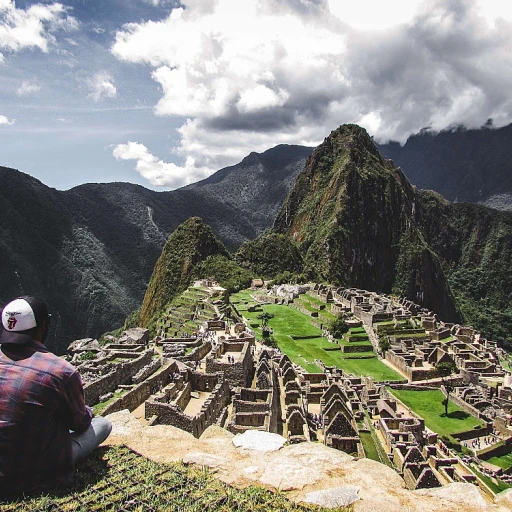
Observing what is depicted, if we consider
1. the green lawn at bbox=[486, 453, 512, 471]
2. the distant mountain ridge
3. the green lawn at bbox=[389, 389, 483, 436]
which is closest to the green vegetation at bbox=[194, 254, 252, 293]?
the distant mountain ridge

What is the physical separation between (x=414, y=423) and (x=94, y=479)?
21.6 m

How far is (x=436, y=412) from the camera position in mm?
30859

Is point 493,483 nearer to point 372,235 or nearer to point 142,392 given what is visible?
point 142,392

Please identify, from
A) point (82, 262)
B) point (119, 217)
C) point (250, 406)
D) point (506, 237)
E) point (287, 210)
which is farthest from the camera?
point (506, 237)

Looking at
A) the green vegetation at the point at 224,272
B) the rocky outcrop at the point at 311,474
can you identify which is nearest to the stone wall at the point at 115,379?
the rocky outcrop at the point at 311,474

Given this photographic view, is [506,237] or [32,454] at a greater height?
[506,237]

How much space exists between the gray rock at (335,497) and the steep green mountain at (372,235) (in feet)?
381

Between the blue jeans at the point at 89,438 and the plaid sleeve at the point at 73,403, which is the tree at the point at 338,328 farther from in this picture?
the plaid sleeve at the point at 73,403

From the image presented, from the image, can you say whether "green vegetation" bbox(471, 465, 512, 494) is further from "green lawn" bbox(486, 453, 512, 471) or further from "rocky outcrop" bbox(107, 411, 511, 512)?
"rocky outcrop" bbox(107, 411, 511, 512)

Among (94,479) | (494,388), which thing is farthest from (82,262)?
(94,479)

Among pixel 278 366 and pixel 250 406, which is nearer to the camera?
pixel 250 406

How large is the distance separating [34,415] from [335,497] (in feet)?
8.99

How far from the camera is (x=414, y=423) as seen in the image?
23.0 m

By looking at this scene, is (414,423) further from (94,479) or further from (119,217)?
(119,217)
